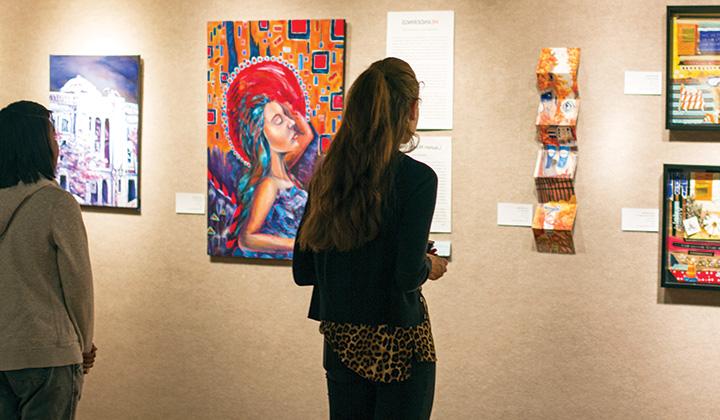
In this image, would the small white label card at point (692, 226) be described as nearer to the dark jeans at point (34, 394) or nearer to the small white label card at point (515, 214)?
the small white label card at point (515, 214)

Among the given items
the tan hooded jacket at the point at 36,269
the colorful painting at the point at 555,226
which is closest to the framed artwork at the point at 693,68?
the colorful painting at the point at 555,226

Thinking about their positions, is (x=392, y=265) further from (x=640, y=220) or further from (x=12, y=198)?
(x=640, y=220)

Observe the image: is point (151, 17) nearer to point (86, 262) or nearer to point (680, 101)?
point (86, 262)

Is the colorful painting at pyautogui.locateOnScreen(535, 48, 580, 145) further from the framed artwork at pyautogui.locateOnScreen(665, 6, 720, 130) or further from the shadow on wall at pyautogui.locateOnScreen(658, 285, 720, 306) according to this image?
the shadow on wall at pyautogui.locateOnScreen(658, 285, 720, 306)

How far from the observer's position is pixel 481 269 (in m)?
3.63

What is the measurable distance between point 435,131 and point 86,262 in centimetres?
176

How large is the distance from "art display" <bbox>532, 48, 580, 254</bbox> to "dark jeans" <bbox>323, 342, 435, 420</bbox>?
1466 millimetres

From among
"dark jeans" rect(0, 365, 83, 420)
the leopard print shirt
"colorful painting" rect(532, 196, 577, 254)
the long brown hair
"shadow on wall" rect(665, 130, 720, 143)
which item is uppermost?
"shadow on wall" rect(665, 130, 720, 143)

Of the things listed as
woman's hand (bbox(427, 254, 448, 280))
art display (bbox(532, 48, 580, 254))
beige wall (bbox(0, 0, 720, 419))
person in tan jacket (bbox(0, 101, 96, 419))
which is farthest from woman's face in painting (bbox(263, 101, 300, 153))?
woman's hand (bbox(427, 254, 448, 280))

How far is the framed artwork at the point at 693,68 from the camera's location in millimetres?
3354

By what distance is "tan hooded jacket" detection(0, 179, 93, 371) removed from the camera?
2.41m

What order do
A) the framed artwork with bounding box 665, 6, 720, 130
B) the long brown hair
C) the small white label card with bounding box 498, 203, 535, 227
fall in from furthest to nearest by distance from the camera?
the small white label card with bounding box 498, 203, 535, 227, the framed artwork with bounding box 665, 6, 720, 130, the long brown hair

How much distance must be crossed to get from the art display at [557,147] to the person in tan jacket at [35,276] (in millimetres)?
1971

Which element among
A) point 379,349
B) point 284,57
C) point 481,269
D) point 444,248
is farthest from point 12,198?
point 481,269
